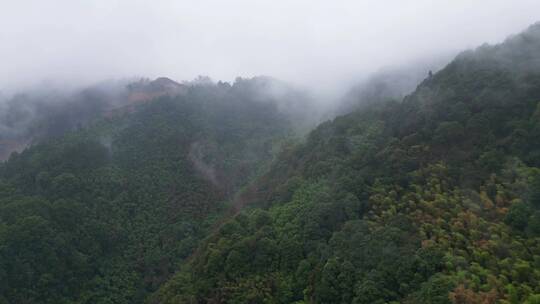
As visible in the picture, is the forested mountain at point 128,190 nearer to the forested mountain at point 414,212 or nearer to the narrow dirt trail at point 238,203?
the narrow dirt trail at point 238,203

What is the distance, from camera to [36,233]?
41.5 m

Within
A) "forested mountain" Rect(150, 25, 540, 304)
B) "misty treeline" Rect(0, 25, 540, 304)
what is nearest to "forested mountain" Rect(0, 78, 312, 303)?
"misty treeline" Rect(0, 25, 540, 304)

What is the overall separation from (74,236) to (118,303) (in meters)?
6.26

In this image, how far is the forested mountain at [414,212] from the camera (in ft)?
89.5

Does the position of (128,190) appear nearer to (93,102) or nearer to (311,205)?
(311,205)

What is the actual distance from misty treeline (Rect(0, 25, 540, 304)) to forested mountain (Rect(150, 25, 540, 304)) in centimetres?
10

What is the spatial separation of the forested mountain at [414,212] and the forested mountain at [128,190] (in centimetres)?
780

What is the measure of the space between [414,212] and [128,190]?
1153 inches

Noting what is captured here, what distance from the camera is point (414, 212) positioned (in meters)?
31.7

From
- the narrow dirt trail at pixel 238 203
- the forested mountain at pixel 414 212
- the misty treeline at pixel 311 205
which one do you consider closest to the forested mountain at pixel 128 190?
the misty treeline at pixel 311 205

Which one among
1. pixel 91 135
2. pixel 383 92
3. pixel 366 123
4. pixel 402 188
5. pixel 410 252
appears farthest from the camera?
pixel 91 135

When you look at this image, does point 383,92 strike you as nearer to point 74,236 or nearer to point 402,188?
point 402,188

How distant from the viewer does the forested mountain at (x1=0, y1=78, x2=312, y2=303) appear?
41.3 m

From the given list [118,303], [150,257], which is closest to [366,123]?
[150,257]
